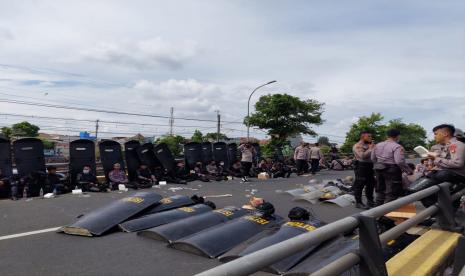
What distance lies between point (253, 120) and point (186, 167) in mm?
30332

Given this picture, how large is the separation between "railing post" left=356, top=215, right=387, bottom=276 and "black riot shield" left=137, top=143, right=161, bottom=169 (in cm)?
1386

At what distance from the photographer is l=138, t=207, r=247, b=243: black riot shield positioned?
599 cm

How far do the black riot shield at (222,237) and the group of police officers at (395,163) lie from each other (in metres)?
2.56

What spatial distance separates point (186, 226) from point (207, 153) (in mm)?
13036

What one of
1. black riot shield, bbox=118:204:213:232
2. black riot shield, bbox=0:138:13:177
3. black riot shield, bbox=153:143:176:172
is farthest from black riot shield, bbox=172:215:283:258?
black riot shield, bbox=153:143:176:172

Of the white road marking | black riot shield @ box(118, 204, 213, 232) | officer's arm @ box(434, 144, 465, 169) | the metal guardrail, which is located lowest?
the white road marking

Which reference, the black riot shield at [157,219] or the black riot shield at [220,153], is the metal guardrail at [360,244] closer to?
the black riot shield at [157,219]

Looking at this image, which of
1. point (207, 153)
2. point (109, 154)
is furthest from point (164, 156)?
point (207, 153)

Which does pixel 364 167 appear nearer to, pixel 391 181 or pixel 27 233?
pixel 391 181

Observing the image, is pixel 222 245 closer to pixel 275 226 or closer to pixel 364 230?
pixel 275 226

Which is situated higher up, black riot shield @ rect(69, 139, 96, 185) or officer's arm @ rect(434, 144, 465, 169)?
officer's arm @ rect(434, 144, 465, 169)

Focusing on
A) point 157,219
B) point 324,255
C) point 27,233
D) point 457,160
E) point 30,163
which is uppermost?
point 457,160

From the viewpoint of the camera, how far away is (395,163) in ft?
26.1

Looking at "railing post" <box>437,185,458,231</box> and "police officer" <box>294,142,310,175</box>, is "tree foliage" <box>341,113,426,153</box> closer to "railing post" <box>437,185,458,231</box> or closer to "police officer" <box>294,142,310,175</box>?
"police officer" <box>294,142,310,175</box>
